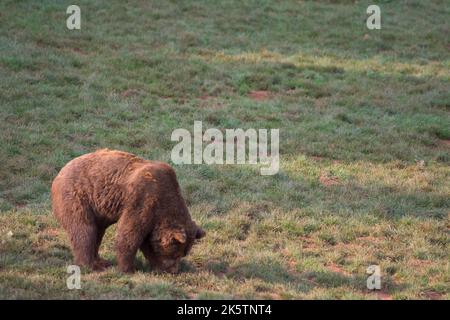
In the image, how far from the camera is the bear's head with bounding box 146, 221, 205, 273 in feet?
24.7

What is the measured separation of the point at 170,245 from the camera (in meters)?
7.54

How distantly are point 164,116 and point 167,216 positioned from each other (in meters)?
6.61

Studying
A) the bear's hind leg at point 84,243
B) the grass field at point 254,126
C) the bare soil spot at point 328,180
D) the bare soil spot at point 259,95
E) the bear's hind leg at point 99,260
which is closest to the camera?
the bear's hind leg at point 84,243

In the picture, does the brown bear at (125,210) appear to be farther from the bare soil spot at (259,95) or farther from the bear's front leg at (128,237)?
the bare soil spot at (259,95)

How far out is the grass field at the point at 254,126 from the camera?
820 cm

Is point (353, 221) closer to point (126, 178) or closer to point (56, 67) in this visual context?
point (126, 178)

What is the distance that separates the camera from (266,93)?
16.2 m

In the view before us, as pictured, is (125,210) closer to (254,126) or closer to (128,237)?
(128,237)

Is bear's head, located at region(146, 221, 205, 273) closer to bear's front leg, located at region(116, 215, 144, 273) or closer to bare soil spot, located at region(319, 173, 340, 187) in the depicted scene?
bear's front leg, located at region(116, 215, 144, 273)

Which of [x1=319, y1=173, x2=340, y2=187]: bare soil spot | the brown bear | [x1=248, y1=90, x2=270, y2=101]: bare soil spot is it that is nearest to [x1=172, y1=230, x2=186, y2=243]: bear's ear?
the brown bear

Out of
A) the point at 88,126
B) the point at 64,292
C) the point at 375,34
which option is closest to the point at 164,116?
the point at 88,126

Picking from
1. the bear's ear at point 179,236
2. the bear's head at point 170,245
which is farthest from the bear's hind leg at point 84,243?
the bear's ear at point 179,236

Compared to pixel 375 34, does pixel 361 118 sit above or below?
below
